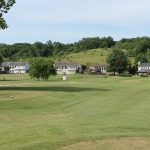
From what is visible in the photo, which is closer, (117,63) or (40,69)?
(40,69)

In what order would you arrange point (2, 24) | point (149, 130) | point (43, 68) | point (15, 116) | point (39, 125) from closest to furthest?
point (149, 130) < point (39, 125) < point (15, 116) < point (2, 24) < point (43, 68)

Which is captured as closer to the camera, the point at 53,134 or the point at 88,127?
the point at 53,134

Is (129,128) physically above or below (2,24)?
below

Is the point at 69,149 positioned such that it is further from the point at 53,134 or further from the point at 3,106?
the point at 3,106

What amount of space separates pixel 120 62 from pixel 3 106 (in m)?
147

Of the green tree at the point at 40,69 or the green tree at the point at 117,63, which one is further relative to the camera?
the green tree at the point at 117,63

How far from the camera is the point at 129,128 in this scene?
72.3 feet

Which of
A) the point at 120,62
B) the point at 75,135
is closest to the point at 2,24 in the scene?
the point at 75,135

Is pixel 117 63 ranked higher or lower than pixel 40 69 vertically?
higher

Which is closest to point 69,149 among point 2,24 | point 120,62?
point 2,24

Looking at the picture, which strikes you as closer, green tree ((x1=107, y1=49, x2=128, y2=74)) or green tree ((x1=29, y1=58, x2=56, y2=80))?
green tree ((x1=29, y1=58, x2=56, y2=80))

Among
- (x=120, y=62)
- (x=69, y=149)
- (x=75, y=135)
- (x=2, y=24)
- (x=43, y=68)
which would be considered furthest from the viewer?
(x=120, y=62)

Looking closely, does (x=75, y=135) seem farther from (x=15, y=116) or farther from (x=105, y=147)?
(x=15, y=116)

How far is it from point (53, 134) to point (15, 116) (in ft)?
29.3
